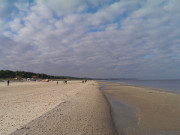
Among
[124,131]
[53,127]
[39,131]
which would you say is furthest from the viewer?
[124,131]

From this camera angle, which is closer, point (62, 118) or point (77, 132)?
point (77, 132)

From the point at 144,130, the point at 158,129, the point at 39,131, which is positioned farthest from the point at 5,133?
the point at 158,129

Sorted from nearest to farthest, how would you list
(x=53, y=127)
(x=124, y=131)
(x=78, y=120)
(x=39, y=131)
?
(x=39, y=131) → (x=53, y=127) → (x=124, y=131) → (x=78, y=120)

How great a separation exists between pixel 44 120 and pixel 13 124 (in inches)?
50.4

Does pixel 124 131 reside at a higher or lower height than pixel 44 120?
lower

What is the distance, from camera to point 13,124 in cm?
502

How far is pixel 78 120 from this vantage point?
18.6 ft

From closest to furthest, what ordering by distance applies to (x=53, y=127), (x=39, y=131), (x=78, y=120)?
(x=39, y=131) → (x=53, y=127) → (x=78, y=120)

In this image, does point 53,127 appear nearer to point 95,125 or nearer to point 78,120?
point 78,120

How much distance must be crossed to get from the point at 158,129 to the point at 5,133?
6.64 metres

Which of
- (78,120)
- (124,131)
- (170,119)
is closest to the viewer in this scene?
(124,131)

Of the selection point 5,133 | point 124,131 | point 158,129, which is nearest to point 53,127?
point 5,133

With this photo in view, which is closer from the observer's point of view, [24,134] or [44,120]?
[24,134]

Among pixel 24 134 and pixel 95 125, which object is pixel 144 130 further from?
pixel 24 134
